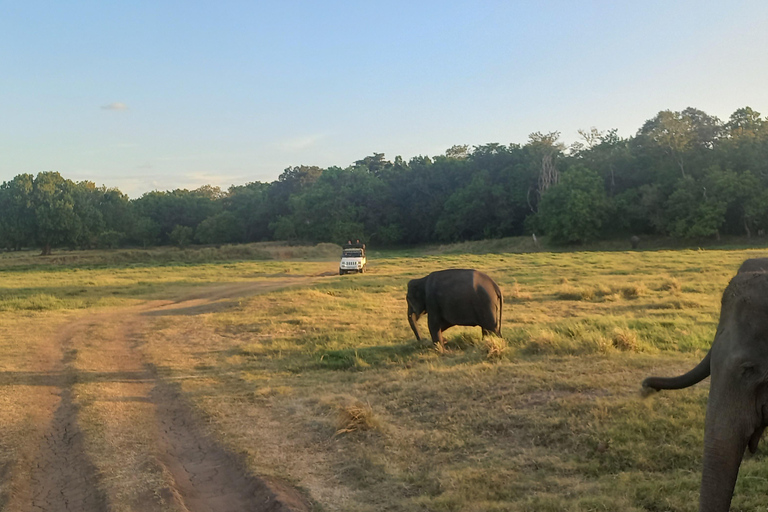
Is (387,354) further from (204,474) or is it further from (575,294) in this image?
(575,294)

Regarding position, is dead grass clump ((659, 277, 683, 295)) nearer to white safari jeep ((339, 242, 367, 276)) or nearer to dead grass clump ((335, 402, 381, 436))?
dead grass clump ((335, 402, 381, 436))

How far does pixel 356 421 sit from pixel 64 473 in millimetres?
3233

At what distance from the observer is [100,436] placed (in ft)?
24.1

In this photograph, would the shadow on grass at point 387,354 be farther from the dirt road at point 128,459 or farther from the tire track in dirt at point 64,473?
the tire track in dirt at point 64,473

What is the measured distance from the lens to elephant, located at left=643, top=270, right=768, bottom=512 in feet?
11.2

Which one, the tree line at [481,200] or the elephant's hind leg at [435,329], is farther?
the tree line at [481,200]

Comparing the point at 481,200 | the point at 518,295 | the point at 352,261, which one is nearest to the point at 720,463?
the point at 518,295

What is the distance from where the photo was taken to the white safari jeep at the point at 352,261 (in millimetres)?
35438

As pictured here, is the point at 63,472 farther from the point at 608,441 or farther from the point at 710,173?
the point at 710,173

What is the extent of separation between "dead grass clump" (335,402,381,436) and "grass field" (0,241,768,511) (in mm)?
18

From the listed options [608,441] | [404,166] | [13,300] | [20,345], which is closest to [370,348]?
[608,441]

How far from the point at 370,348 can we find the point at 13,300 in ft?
55.3

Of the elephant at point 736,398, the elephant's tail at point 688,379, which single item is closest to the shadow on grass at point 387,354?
the elephant's tail at point 688,379

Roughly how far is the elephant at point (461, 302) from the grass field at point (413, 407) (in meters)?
0.42
